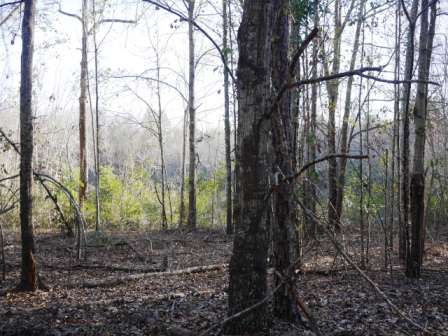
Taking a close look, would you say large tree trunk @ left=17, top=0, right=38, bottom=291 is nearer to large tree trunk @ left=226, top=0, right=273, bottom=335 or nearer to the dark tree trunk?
large tree trunk @ left=226, top=0, right=273, bottom=335

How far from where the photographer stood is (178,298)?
5.70m

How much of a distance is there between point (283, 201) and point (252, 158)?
1.01 metres

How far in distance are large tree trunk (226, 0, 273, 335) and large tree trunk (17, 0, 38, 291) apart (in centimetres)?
394

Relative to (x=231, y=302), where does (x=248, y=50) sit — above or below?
above

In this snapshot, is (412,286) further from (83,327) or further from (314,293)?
(83,327)

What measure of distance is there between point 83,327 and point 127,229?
12775 millimetres

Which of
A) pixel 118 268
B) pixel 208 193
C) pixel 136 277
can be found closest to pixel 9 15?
pixel 136 277

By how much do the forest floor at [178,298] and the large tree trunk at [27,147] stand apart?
17.0 inches

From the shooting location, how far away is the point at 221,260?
9.44 m

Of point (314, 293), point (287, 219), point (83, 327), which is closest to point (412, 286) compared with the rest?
point (314, 293)

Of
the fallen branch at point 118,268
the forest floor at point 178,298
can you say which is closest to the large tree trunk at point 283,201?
the forest floor at point 178,298

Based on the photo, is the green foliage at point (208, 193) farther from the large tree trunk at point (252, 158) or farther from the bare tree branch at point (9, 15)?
the large tree trunk at point (252, 158)

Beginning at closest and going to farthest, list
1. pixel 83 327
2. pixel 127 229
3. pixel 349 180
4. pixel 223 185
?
pixel 83 327, pixel 349 180, pixel 127 229, pixel 223 185

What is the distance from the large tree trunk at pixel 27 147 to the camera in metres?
5.90
